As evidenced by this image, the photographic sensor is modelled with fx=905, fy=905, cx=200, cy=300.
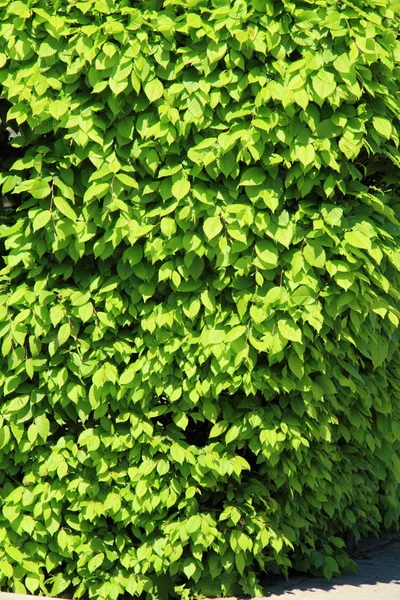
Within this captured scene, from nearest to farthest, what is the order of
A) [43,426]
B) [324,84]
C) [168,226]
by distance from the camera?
[324,84] → [168,226] → [43,426]

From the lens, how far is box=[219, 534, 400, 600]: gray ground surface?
485 cm

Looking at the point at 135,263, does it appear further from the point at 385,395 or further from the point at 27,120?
the point at 385,395

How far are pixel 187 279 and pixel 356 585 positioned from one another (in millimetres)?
2028

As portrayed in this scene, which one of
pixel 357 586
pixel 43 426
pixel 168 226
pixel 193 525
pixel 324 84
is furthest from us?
pixel 357 586

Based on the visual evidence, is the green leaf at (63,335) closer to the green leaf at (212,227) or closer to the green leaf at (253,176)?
the green leaf at (212,227)

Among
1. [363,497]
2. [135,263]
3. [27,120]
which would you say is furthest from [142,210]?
[363,497]

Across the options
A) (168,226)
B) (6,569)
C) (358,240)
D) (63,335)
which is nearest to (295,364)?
(358,240)

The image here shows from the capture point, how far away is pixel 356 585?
508 cm

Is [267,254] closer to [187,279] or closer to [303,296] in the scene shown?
[303,296]

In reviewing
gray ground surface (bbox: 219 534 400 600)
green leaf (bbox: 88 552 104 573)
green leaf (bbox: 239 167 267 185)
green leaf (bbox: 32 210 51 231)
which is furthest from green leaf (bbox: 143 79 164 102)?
gray ground surface (bbox: 219 534 400 600)

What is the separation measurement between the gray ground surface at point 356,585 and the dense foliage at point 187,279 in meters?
0.15

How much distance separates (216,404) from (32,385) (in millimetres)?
993

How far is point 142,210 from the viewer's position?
4.54m

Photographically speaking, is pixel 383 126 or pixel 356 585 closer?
pixel 383 126
